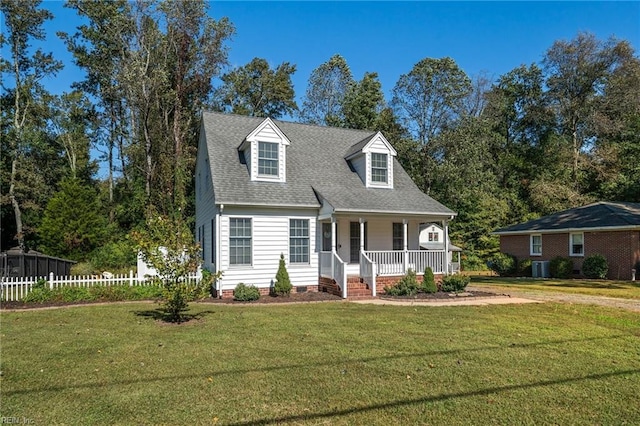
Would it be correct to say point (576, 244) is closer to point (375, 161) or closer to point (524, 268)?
point (524, 268)

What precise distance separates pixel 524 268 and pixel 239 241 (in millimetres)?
19647

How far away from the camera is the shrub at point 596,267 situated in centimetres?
2197

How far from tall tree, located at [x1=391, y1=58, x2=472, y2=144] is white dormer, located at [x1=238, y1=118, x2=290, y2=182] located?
65.5 ft

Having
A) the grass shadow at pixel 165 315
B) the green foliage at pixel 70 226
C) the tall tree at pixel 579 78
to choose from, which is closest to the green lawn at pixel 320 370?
the grass shadow at pixel 165 315

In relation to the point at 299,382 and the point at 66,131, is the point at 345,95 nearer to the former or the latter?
the point at 66,131

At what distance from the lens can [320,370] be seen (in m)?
6.07

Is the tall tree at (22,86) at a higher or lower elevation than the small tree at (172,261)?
higher

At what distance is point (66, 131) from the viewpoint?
3198 centimetres

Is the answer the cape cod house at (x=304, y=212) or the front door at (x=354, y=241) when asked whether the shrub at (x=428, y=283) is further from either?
the front door at (x=354, y=241)

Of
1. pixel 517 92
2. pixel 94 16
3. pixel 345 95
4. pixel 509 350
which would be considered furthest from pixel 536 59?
pixel 509 350

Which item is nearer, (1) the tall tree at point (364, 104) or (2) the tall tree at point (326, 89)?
(1) the tall tree at point (364, 104)

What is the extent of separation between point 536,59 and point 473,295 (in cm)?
3376

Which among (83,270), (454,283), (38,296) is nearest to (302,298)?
(454,283)

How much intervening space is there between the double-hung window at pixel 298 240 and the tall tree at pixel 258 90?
64.9 feet
